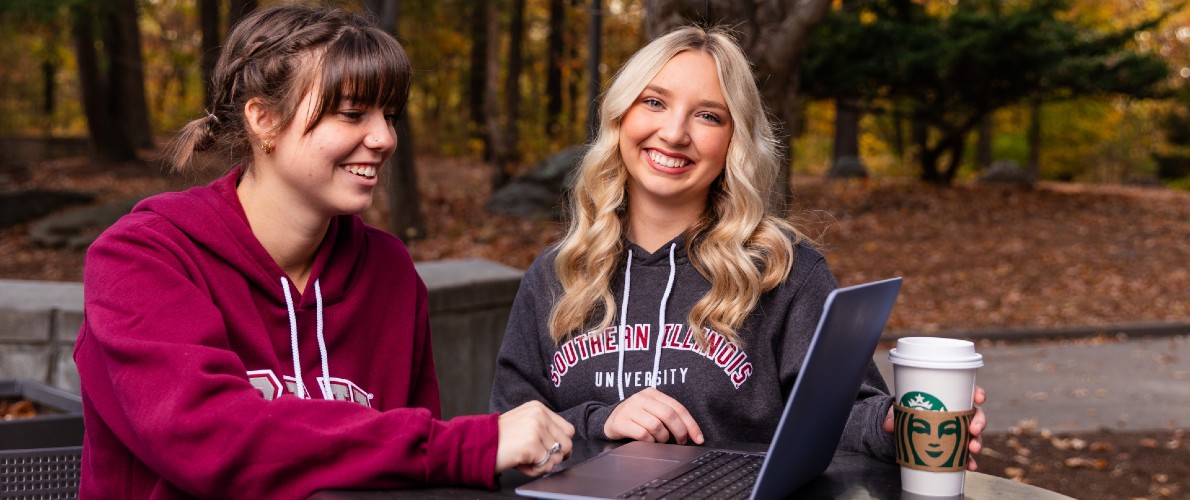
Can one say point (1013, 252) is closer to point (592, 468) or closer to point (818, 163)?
point (592, 468)

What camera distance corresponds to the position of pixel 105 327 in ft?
6.69

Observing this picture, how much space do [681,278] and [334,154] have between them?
0.95 m

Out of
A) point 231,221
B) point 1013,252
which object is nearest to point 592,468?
point 231,221

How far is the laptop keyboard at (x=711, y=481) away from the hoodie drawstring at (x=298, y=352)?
81 centimetres

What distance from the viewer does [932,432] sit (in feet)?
6.46

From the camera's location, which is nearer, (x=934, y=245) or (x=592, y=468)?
(x=592, y=468)

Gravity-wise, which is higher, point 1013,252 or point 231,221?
point 231,221

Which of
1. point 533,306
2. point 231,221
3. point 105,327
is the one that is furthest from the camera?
point 533,306

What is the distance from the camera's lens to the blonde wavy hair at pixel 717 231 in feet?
8.96

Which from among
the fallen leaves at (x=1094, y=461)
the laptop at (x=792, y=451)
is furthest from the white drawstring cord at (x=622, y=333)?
the fallen leaves at (x=1094, y=461)

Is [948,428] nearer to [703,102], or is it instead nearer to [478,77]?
[703,102]

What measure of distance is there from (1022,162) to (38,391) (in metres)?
28.3

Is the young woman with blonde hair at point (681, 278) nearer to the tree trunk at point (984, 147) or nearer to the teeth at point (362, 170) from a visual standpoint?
the teeth at point (362, 170)

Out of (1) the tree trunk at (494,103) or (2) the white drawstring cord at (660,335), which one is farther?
(1) the tree trunk at (494,103)
